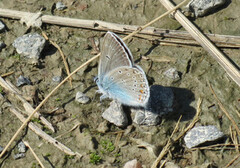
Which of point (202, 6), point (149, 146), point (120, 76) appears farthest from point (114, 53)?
point (202, 6)

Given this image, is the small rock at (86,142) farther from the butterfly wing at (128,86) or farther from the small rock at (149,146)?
the butterfly wing at (128,86)

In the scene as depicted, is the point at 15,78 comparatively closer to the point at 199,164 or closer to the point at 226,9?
the point at 199,164

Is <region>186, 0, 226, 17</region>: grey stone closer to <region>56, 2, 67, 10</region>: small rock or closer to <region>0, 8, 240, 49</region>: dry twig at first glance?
<region>0, 8, 240, 49</region>: dry twig

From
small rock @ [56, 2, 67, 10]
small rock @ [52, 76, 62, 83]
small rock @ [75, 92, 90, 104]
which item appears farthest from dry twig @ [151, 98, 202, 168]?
small rock @ [56, 2, 67, 10]

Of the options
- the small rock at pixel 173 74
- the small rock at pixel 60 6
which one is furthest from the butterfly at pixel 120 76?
the small rock at pixel 60 6

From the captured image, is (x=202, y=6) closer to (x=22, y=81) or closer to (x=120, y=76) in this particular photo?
(x=120, y=76)

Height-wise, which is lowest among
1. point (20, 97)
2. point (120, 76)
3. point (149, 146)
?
point (149, 146)
